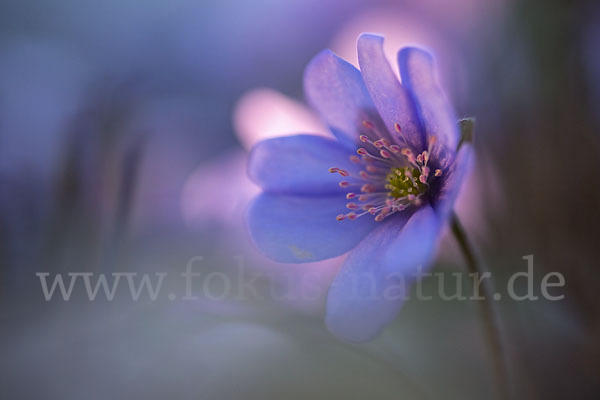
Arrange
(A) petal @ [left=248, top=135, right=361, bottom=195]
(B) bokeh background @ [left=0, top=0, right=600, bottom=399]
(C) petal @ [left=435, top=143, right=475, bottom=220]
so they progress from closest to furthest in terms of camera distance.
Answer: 1. (C) petal @ [left=435, top=143, right=475, bottom=220]
2. (A) petal @ [left=248, top=135, right=361, bottom=195]
3. (B) bokeh background @ [left=0, top=0, right=600, bottom=399]

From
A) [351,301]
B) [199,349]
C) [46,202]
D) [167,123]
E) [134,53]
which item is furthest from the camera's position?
[134,53]

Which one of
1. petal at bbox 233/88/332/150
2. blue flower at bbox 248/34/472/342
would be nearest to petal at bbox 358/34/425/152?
blue flower at bbox 248/34/472/342

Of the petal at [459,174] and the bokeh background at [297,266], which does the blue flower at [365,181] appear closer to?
the petal at [459,174]

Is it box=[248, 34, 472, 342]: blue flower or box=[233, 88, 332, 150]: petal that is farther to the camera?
box=[233, 88, 332, 150]: petal

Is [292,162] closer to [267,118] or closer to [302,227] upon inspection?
[302,227]

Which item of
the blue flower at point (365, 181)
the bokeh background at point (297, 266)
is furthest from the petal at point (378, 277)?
the bokeh background at point (297, 266)

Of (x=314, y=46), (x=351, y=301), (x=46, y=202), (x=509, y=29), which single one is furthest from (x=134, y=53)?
(x=351, y=301)

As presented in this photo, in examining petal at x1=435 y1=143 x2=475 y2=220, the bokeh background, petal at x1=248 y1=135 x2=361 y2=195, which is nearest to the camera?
petal at x1=435 y1=143 x2=475 y2=220

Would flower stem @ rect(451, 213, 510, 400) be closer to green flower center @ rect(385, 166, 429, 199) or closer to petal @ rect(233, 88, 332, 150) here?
green flower center @ rect(385, 166, 429, 199)

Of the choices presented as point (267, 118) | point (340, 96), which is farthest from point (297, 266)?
point (340, 96)

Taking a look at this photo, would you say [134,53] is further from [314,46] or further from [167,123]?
[314,46]
